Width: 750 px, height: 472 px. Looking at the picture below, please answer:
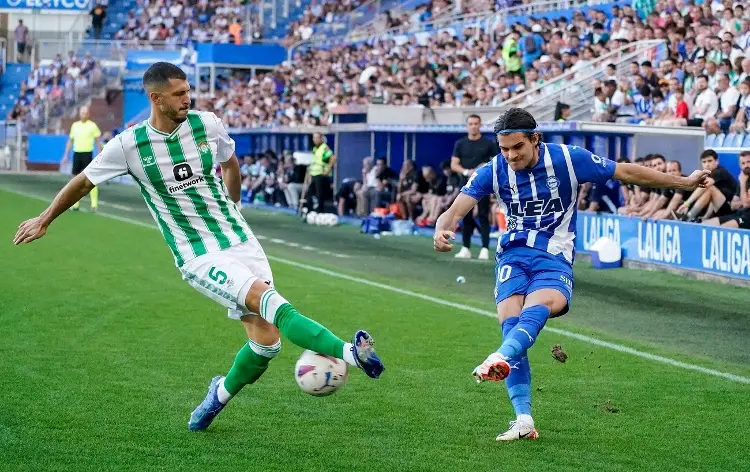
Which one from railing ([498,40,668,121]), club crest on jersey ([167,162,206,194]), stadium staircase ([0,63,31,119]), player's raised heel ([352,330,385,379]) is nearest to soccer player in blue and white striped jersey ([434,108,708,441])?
player's raised heel ([352,330,385,379])

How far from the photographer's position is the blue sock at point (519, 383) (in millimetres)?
7094

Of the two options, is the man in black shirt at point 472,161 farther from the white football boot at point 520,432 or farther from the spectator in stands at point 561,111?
the white football boot at point 520,432

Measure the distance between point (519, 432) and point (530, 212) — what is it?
121 cm

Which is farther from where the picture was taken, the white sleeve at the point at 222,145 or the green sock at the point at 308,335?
the white sleeve at the point at 222,145

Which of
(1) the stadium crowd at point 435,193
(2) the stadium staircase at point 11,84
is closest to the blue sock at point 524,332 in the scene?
(1) the stadium crowd at point 435,193

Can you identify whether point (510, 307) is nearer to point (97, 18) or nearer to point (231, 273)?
point (231, 273)

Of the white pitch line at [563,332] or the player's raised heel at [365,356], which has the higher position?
the player's raised heel at [365,356]

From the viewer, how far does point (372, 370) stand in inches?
244

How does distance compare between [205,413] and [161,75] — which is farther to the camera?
[205,413]

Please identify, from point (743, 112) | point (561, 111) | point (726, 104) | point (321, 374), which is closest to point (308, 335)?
point (321, 374)

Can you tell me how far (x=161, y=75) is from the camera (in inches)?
269

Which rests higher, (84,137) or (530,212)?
(84,137)

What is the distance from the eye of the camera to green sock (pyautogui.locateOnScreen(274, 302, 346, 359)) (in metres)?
6.45

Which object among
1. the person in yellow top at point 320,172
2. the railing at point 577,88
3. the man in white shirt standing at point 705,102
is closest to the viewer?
the man in white shirt standing at point 705,102
